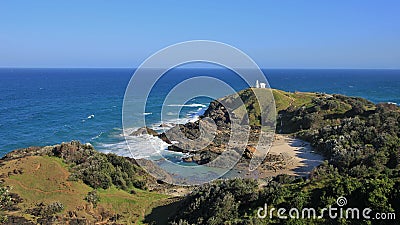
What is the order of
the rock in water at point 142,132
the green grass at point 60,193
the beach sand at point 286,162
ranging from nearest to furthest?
the green grass at point 60,193 < the beach sand at point 286,162 < the rock in water at point 142,132

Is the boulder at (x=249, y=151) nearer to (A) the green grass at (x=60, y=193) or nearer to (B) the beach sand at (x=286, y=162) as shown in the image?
(B) the beach sand at (x=286, y=162)

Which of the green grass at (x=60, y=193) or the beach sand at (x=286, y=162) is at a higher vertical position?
the green grass at (x=60, y=193)

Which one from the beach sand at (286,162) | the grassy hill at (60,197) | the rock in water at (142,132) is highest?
the grassy hill at (60,197)

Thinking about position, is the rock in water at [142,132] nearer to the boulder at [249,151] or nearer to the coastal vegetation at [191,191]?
the coastal vegetation at [191,191]

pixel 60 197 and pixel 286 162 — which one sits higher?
pixel 60 197

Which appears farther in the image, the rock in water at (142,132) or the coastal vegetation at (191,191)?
the rock in water at (142,132)

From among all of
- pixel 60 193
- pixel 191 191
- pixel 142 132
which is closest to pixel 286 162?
pixel 191 191

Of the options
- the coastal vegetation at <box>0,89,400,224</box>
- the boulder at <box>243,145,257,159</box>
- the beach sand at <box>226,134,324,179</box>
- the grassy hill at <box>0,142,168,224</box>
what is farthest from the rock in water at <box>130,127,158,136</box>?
the grassy hill at <box>0,142,168,224</box>

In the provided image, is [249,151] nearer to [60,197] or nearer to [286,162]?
[286,162]

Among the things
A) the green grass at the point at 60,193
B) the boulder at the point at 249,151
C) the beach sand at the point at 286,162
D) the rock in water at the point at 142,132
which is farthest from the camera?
the rock in water at the point at 142,132

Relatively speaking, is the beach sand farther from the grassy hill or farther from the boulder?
the grassy hill

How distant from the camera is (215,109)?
56.1 m

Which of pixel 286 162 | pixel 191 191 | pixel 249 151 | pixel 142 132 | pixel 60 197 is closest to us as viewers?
pixel 60 197

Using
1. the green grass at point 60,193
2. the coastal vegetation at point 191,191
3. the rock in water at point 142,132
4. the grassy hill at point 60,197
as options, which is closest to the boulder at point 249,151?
the coastal vegetation at point 191,191
